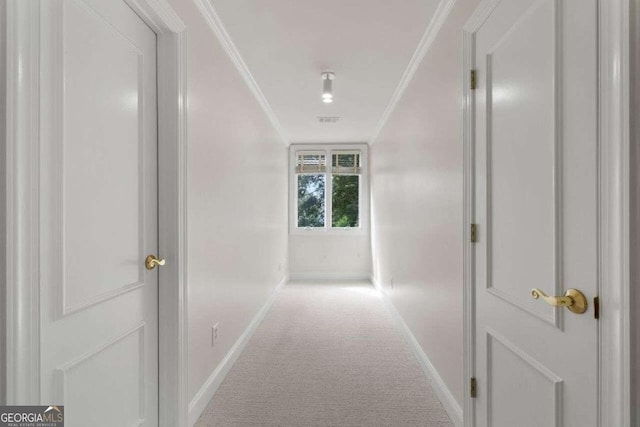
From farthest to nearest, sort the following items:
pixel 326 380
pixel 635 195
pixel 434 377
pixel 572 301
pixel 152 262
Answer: pixel 326 380 → pixel 434 377 → pixel 152 262 → pixel 572 301 → pixel 635 195

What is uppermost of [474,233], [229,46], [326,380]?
[229,46]

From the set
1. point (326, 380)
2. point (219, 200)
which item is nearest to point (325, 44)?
point (219, 200)

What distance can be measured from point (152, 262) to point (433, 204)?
1.76 m

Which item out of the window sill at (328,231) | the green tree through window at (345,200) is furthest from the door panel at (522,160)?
the green tree through window at (345,200)

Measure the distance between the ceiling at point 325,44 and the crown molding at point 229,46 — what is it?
0.09 feet

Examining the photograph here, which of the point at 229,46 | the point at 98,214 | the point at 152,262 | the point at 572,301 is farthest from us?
the point at 229,46

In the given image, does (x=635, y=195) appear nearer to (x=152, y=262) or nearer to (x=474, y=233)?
(x=474, y=233)

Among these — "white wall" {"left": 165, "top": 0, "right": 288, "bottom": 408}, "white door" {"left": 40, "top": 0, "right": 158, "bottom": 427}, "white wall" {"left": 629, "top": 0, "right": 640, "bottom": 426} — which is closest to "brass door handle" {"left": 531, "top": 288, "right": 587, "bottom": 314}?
"white wall" {"left": 629, "top": 0, "right": 640, "bottom": 426}

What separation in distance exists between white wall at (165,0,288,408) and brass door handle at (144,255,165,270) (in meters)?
0.23

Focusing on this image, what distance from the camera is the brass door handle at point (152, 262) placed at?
1504mm

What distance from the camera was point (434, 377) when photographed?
223 cm

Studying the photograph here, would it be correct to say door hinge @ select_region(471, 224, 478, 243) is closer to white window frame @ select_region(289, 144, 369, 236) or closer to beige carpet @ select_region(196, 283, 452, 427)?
beige carpet @ select_region(196, 283, 452, 427)

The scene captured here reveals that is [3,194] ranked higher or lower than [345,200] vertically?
lower

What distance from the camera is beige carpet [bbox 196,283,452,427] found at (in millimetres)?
1932
